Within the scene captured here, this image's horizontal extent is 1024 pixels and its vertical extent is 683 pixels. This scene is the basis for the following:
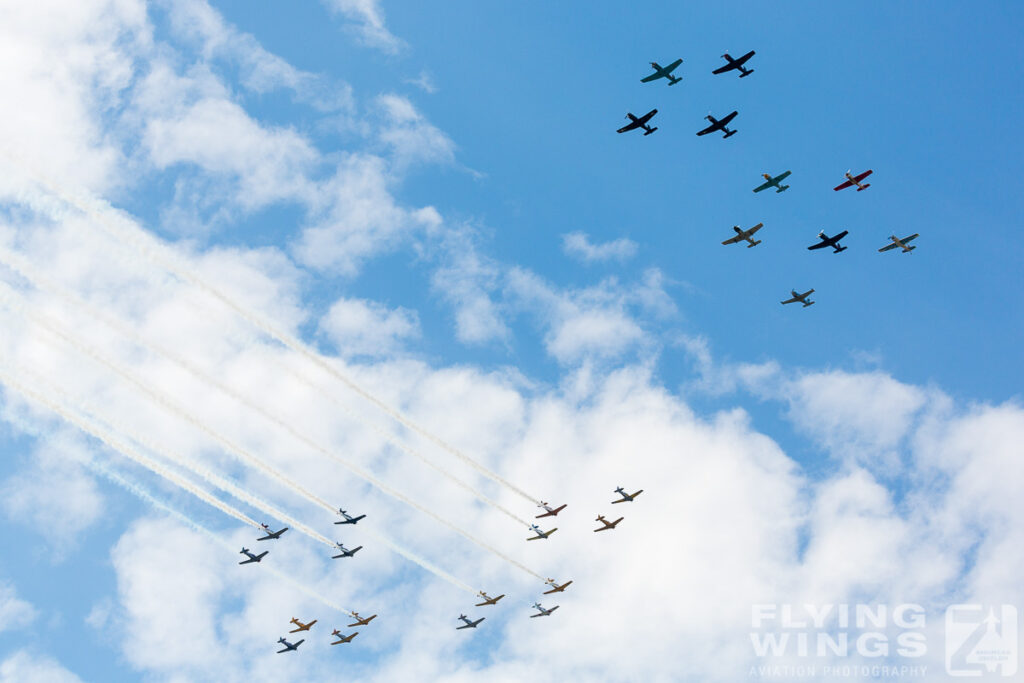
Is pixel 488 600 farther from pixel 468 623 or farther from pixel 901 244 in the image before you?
pixel 901 244

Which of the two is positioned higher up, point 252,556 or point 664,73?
point 664,73

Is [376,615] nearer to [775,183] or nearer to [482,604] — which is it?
[482,604]

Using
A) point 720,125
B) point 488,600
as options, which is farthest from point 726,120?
point 488,600

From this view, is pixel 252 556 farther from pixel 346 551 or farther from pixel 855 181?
pixel 855 181

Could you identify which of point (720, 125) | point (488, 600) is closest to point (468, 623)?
point (488, 600)

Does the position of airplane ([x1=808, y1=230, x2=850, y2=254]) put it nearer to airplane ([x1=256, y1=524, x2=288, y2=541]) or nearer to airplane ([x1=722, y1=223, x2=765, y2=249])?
airplane ([x1=722, y1=223, x2=765, y2=249])

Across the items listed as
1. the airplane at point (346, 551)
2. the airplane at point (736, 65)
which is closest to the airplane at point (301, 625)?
the airplane at point (346, 551)

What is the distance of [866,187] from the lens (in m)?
83.0

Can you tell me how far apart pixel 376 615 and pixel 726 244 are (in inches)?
1753

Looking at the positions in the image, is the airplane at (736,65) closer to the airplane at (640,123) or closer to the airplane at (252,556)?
the airplane at (640,123)

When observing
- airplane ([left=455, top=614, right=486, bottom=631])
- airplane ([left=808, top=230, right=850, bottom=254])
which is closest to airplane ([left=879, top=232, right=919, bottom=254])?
airplane ([left=808, top=230, right=850, bottom=254])

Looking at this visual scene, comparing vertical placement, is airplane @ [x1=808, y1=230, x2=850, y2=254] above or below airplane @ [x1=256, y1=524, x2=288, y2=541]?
above

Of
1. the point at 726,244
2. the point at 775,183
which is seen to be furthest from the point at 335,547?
the point at 775,183

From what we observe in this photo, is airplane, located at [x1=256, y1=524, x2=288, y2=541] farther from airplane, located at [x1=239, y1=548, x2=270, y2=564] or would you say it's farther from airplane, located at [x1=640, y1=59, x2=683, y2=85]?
airplane, located at [x1=640, y1=59, x2=683, y2=85]
